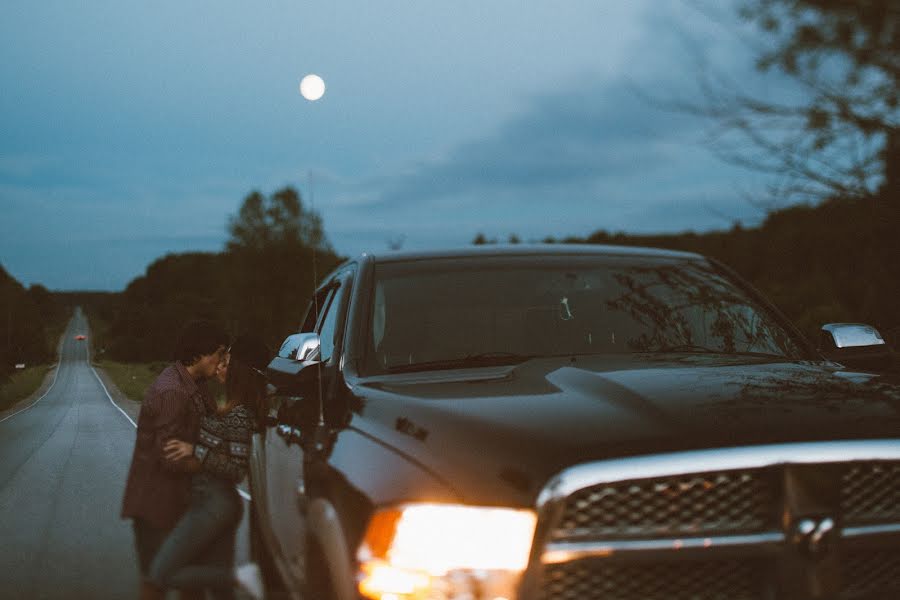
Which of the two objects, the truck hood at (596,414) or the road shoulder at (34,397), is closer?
the truck hood at (596,414)

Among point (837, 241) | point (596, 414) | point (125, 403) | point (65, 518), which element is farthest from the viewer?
point (125, 403)

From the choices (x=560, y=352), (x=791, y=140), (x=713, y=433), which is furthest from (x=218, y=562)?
(x=791, y=140)

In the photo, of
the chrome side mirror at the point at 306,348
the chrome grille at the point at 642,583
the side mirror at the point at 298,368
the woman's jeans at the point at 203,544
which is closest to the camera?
the chrome grille at the point at 642,583

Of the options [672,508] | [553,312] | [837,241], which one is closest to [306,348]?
[553,312]

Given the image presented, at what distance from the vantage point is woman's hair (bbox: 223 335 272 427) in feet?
17.3

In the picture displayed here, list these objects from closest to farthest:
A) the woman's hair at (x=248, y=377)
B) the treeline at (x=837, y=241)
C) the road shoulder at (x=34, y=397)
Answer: the woman's hair at (x=248, y=377), the treeline at (x=837, y=241), the road shoulder at (x=34, y=397)

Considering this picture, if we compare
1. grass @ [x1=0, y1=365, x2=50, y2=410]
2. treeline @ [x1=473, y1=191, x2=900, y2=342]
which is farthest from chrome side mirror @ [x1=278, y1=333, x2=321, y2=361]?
grass @ [x1=0, y1=365, x2=50, y2=410]

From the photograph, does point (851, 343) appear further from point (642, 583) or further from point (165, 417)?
point (165, 417)

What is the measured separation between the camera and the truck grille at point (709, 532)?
95.8 inches

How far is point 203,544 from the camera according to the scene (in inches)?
185

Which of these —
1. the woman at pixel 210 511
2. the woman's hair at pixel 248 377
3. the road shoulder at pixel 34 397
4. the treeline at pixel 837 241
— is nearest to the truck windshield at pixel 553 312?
the woman at pixel 210 511

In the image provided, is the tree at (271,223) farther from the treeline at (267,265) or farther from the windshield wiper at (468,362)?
the windshield wiper at (468,362)

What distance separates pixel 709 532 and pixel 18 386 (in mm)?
100592

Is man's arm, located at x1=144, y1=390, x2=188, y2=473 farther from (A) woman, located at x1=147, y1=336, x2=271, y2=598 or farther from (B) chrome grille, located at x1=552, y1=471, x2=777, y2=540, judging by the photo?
(B) chrome grille, located at x1=552, y1=471, x2=777, y2=540
